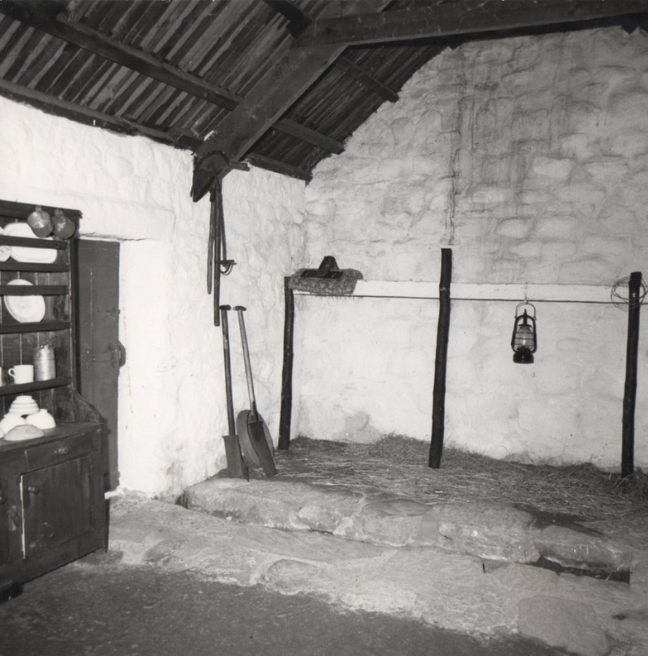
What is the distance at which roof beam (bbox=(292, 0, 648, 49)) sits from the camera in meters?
3.18

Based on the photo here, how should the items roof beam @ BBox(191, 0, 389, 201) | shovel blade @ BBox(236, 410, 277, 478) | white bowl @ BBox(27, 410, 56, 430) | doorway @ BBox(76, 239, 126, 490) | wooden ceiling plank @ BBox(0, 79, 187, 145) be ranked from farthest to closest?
shovel blade @ BBox(236, 410, 277, 478) < doorway @ BBox(76, 239, 126, 490) < roof beam @ BBox(191, 0, 389, 201) < white bowl @ BBox(27, 410, 56, 430) < wooden ceiling plank @ BBox(0, 79, 187, 145)

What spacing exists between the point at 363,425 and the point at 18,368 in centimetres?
310

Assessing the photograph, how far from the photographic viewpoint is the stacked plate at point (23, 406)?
316 centimetres

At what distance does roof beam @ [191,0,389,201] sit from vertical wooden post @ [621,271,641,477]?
2642mm

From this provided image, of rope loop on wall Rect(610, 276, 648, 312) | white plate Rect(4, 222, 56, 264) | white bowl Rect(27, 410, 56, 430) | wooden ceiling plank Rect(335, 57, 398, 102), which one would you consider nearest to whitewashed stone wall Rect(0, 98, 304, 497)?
white plate Rect(4, 222, 56, 264)

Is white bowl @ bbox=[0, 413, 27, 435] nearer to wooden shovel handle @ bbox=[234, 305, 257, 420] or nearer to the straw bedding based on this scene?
wooden shovel handle @ bbox=[234, 305, 257, 420]

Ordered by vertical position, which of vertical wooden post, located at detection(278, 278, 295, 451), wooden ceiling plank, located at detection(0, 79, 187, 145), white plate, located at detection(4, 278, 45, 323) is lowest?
vertical wooden post, located at detection(278, 278, 295, 451)

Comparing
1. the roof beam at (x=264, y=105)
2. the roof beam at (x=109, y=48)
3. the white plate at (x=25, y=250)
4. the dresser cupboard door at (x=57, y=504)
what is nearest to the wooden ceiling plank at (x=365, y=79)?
the roof beam at (x=264, y=105)

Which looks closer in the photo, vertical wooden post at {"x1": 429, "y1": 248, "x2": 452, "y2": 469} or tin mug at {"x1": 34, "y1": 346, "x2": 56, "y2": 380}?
tin mug at {"x1": 34, "y1": 346, "x2": 56, "y2": 380}

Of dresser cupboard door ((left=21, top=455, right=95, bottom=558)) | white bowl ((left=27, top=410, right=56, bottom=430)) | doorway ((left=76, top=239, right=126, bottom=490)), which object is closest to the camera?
dresser cupboard door ((left=21, top=455, right=95, bottom=558))

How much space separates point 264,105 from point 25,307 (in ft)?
6.35

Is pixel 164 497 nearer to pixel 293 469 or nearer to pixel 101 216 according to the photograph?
pixel 293 469

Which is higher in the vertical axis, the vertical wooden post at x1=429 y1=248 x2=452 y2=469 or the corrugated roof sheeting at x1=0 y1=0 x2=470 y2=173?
the corrugated roof sheeting at x1=0 y1=0 x2=470 y2=173

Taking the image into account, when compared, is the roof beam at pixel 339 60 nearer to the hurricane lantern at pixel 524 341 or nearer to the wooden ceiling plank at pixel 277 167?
the wooden ceiling plank at pixel 277 167
